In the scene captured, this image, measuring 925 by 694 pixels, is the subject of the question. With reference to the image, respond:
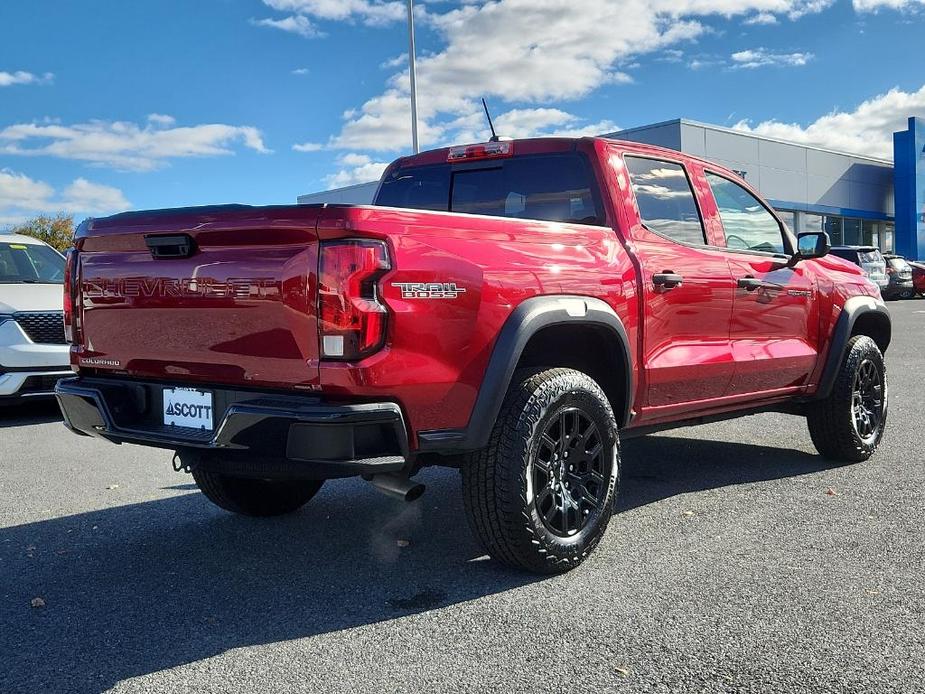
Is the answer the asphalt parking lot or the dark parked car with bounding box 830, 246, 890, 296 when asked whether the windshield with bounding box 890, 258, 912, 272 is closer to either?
the dark parked car with bounding box 830, 246, 890, 296

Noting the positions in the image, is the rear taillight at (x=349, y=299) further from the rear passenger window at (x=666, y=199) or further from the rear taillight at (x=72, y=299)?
the rear passenger window at (x=666, y=199)

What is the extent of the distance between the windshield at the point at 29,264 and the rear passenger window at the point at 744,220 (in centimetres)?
680

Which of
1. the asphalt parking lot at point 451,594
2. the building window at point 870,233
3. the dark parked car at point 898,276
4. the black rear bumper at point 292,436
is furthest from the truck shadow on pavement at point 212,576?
the building window at point 870,233

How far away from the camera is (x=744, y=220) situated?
536cm

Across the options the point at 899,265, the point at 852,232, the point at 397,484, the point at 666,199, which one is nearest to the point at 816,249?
the point at 666,199

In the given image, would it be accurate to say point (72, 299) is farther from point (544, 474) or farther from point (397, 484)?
point (544, 474)

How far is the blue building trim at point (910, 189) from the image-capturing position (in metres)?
39.5

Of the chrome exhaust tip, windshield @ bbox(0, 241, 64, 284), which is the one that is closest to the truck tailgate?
the chrome exhaust tip

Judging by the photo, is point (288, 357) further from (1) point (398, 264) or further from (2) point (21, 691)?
(2) point (21, 691)

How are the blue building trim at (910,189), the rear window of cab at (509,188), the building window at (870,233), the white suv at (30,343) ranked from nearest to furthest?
the rear window of cab at (509,188) < the white suv at (30,343) < the blue building trim at (910,189) < the building window at (870,233)

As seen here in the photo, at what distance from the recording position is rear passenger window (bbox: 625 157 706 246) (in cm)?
452

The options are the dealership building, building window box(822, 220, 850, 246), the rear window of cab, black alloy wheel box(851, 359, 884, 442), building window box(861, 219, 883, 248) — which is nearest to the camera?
the rear window of cab

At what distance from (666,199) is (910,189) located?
131ft

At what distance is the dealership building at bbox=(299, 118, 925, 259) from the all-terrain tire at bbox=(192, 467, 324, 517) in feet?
95.1
